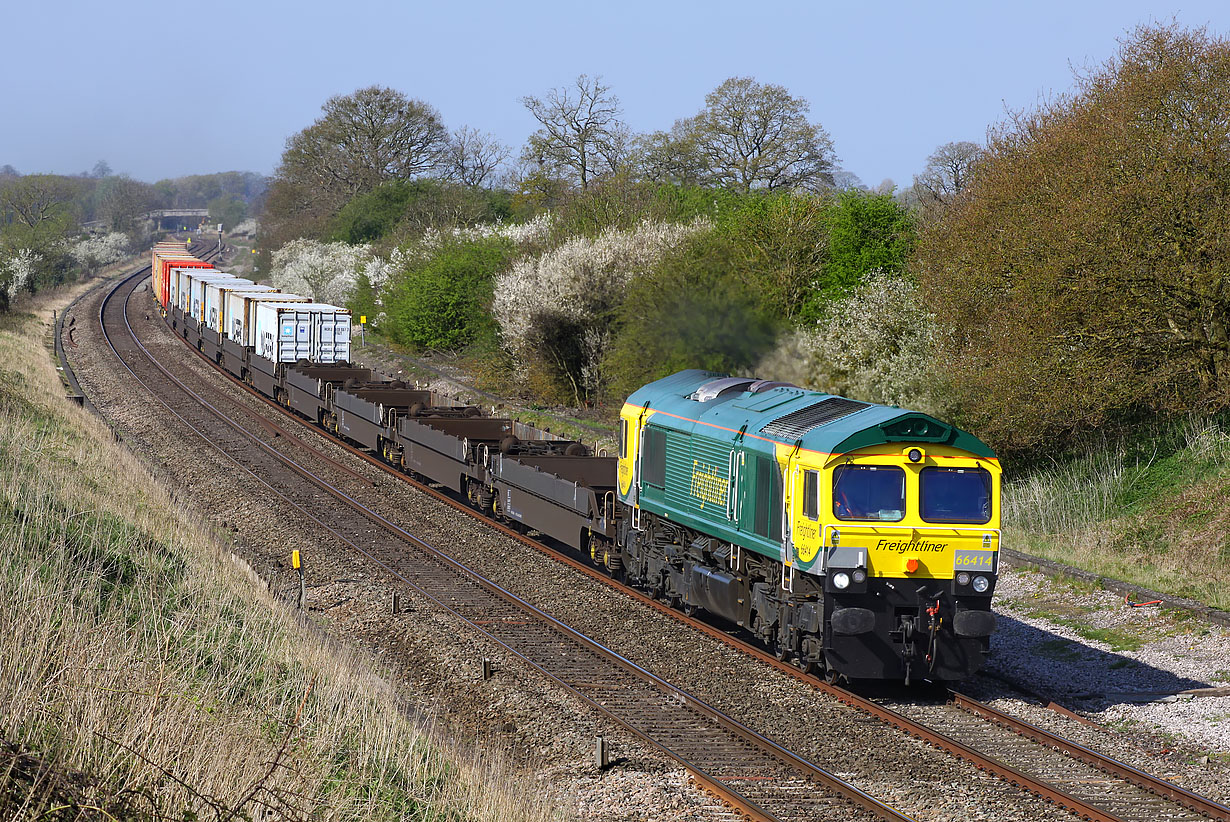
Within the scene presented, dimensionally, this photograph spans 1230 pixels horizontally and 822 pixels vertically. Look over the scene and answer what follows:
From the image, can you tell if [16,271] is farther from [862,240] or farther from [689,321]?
[862,240]

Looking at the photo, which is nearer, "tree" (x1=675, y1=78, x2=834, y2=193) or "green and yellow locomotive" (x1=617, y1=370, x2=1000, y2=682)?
"green and yellow locomotive" (x1=617, y1=370, x2=1000, y2=682)

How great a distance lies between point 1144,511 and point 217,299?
3532 cm

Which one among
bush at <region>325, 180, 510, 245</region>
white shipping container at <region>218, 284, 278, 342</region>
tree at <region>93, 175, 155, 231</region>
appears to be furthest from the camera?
tree at <region>93, 175, 155, 231</region>

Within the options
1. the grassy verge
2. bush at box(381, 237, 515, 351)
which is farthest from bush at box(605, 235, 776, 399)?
bush at box(381, 237, 515, 351)

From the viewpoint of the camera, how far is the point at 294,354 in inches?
1451

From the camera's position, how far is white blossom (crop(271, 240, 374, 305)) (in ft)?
209

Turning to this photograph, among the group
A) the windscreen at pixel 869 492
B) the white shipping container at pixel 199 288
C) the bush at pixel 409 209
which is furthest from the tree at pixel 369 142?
the windscreen at pixel 869 492

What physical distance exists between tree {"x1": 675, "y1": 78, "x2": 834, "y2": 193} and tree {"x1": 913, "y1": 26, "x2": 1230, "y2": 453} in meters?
34.7

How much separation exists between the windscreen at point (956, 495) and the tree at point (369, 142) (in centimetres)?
7231

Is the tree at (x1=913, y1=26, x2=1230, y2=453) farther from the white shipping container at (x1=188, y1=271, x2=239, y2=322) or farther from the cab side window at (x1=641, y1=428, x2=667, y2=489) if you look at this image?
the white shipping container at (x1=188, y1=271, x2=239, y2=322)

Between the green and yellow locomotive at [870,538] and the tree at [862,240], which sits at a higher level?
the tree at [862,240]

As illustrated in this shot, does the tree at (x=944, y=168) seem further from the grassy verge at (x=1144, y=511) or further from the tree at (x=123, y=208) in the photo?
the tree at (x=123, y=208)

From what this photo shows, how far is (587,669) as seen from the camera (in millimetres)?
14023

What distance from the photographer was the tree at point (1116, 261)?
20.8 metres
